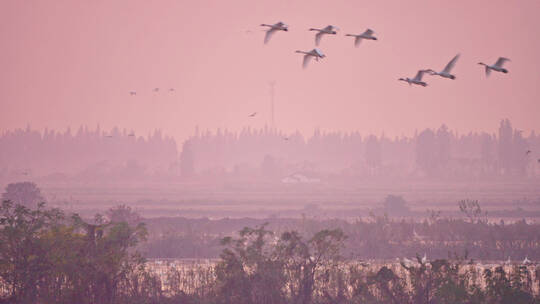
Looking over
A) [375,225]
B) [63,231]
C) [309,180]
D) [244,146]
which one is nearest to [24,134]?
[244,146]

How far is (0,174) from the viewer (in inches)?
5084

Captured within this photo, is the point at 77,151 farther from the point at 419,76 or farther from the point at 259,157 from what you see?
the point at 419,76

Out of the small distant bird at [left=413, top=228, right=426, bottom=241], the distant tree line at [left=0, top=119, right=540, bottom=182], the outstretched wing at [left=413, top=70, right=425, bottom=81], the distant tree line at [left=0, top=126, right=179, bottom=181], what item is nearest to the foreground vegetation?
the outstretched wing at [left=413, top=70, right=425, bottom=81]

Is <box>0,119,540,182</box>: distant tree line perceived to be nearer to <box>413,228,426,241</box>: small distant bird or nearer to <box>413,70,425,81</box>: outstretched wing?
<box>413,228,426,241</box>: small distant bird

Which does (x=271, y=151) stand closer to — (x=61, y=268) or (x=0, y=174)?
(x=0, y=174)

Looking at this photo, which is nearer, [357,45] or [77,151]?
[357,45]

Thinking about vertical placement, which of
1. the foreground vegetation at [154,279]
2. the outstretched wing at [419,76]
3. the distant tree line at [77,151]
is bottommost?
the foreground vegetation at [154,279]

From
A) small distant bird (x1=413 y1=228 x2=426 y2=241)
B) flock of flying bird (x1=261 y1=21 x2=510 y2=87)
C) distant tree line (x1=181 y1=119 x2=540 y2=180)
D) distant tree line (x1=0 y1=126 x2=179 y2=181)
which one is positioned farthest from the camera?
distant tree line (x1=0 y1=126 x2=179 y2=181)

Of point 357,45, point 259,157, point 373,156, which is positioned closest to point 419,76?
point 357,45

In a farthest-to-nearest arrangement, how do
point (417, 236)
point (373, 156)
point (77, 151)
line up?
point (77, 151)
point (373, 156)
point (417, 236)

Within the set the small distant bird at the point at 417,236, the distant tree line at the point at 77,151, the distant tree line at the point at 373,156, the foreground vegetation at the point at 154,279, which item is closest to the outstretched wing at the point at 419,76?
the foreground vegetation at the point at 154,279

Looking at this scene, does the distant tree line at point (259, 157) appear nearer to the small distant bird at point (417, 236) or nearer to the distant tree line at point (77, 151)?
the distant tree line at point (77, 151)

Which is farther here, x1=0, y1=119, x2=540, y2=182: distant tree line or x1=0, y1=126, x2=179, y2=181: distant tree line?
x1=0, y1=126, x2=179, y2=181: distant tree line

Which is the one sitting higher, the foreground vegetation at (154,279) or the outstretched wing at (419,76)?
the outstretched wing at (419,76)
